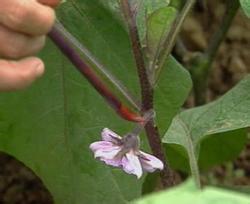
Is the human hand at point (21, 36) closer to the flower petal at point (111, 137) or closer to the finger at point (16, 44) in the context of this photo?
the finger at point (16, 44)

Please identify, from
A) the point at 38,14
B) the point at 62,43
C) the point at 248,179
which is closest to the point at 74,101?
the point at 62,43

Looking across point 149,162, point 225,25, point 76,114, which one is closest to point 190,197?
point 149,162

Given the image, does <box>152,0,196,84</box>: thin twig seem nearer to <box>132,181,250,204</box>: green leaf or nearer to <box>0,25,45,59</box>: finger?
<box>0,25,45,59</box>: finger

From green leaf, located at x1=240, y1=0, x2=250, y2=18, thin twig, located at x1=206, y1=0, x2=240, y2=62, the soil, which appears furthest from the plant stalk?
the soil

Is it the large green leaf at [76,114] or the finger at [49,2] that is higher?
the finger at [49,2]

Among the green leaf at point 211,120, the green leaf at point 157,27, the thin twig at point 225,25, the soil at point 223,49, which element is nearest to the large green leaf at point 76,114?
the green leaf at point 211,120

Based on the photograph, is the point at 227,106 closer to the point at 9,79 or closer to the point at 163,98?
the point at 163,98

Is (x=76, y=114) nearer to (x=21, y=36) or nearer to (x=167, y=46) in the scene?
(x=167, y=46)
